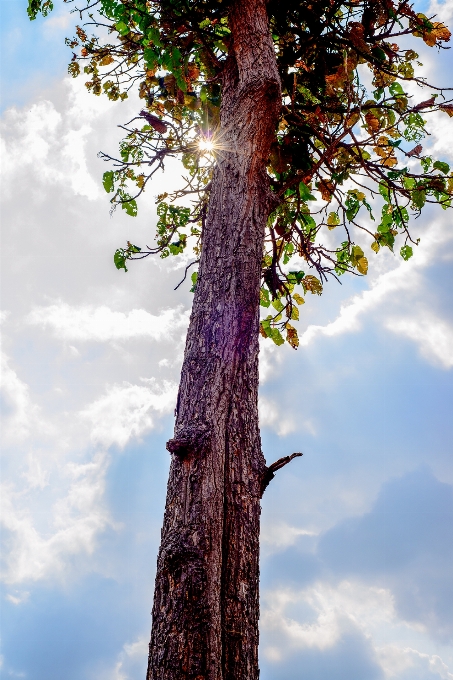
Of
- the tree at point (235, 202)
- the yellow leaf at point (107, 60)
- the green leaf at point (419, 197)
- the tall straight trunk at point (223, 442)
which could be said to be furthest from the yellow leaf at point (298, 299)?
the yellow leaf at point (107, 60)

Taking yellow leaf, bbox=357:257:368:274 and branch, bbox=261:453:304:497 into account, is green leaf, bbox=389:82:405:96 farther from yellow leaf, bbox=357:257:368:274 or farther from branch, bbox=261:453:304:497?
branch, bbox=261:453:304:497

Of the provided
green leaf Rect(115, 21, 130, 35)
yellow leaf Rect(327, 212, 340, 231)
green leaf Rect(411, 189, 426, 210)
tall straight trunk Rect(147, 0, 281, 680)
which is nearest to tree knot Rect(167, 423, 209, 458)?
tall straight trunk Rect(147, 0, 281, 680)

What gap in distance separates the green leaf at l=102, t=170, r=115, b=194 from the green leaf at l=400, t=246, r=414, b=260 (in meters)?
3.33

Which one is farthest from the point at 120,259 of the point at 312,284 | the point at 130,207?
the point at 312,284

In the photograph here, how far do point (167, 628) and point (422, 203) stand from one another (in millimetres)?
4125

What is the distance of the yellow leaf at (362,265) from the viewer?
17.2 ft

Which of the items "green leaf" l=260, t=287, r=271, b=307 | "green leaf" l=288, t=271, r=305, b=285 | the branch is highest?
"green leaf" l=288, t=271, r=305, b=285

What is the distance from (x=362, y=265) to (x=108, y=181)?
2.92 meters

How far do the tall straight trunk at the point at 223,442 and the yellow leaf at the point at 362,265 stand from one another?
79.5 inches

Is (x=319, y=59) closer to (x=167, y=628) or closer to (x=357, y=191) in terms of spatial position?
(x=357, y=191)

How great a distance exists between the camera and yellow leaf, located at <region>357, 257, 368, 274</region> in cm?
525

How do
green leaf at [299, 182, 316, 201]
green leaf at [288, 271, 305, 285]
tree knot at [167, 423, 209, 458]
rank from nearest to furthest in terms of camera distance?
1. tree knot at [167, 423, 209, 458]
2. green leaf at [299, 182, 316, 201]
3. green leaf at [288, 271, 305, 285]

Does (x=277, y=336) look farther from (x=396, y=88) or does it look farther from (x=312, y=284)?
(x=396, y=88)

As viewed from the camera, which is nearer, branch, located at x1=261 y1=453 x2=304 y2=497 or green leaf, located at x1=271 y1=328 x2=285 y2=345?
branch, located at x1=261 y1=453 x2=304 y2=497
